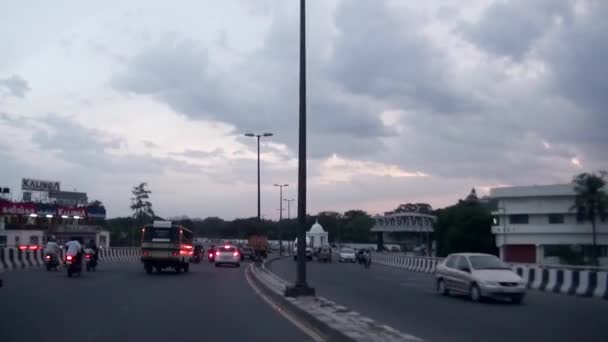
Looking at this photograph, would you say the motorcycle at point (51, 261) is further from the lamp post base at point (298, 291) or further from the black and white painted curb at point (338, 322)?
the lamp post base at point (298, 291)

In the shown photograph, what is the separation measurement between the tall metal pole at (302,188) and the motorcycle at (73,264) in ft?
42.9

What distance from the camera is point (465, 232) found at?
77.1 meters

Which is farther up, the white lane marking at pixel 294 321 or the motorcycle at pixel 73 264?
the motorcycle at pixel 73 264

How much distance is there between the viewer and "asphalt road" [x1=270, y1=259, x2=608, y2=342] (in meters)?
13.6

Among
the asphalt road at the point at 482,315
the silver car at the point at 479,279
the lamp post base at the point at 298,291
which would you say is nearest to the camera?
the asphalt road at the point at 482,315

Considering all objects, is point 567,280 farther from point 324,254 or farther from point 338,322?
point 324,254

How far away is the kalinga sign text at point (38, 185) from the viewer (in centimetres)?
8594

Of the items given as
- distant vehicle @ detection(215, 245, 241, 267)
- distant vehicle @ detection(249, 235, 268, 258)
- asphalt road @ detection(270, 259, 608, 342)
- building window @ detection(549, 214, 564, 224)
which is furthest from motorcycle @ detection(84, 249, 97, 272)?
building window @ detection(549, 214, 564, 224)

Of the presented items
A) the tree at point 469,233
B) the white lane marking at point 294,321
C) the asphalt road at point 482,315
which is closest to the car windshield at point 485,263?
the asphalt road at point 482,315

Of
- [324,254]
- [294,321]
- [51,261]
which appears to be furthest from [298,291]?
[324,254]

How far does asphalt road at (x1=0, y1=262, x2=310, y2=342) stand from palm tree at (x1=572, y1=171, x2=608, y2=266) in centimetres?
4880

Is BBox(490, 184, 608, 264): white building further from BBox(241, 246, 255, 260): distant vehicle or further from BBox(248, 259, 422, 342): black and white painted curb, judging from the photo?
BBox(248, 259, 422, 342): black and white painted curb

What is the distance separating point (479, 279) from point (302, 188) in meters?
6.18

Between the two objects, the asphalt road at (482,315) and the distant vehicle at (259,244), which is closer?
the asphalt road at (482,315)
